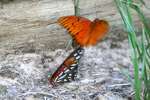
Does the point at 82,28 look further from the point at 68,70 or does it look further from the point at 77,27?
the point at 68,70

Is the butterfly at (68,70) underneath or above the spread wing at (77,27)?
underneath

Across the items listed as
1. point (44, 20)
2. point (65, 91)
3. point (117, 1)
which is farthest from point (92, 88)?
point (117, 1)

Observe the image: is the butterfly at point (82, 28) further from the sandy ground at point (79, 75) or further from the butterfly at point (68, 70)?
the sandy ground at point (79, 75)

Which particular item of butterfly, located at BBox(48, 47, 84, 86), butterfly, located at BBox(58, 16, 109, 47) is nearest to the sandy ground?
butterfly, located at BBox(48, 47, 84, 86)

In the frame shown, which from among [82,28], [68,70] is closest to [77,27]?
[82,28]

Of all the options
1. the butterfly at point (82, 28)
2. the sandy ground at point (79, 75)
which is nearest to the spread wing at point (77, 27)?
the butterfly at point (82, 28)

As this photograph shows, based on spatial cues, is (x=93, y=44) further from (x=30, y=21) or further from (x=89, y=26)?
(x=30, y=21)
